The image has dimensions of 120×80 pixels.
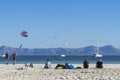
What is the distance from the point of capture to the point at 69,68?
113 ft

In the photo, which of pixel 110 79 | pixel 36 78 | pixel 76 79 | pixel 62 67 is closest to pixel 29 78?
pixel 36 78

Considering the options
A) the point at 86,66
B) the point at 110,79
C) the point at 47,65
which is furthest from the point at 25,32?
the point at 110,79

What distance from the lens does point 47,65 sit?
3631cm

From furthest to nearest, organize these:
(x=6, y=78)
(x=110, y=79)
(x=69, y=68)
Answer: (x=69, y=68), (x=6, y=78), (x=110, y=79)

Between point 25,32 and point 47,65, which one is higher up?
point 25,32

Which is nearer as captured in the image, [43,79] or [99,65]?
[43,79]

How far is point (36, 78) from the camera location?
81.7ft

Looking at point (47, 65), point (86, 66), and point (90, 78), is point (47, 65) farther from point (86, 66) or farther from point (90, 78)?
point (90, 78)

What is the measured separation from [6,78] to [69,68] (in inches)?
413

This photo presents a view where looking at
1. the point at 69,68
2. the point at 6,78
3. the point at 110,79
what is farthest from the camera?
the point at 69,68

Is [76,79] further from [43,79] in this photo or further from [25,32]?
[25,32]

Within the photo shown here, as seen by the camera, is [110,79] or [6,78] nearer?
[110,79]

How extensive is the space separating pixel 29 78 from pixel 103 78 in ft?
14.2

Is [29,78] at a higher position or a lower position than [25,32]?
lower
